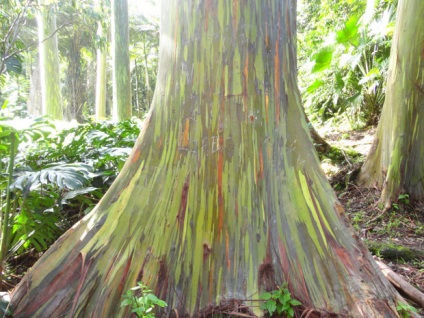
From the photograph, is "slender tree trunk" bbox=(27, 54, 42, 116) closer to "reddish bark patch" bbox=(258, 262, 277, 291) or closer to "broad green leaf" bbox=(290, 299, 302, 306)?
"reddish bark patch" bbox=(258, 262, 277, 291)

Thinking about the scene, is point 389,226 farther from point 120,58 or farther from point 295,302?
point 120,58

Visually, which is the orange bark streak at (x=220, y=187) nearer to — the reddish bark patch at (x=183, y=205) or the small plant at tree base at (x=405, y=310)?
the reddish bark patch at (x=183, y=205)

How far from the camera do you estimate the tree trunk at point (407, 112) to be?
3.74m

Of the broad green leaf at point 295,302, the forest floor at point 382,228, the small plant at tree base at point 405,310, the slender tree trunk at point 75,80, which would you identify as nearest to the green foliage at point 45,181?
the forest floor at point 382,228

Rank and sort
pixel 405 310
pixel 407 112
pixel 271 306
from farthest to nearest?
pixel 407 112
pixel 405 310
pixel 271 306

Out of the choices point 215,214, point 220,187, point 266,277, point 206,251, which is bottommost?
point 266,277

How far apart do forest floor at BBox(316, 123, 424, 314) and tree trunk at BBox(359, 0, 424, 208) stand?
153 mm

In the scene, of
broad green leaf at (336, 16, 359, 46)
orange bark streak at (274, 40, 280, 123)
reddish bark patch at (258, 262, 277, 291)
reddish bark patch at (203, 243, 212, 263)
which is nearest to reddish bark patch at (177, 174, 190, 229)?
reddish bark patch at (203, 243, 212, 263)

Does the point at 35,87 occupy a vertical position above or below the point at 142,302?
above

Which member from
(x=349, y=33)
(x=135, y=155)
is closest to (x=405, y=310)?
(x=135, y=155)

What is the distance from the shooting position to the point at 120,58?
9453mm

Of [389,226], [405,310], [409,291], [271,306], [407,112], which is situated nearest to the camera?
[271,306]

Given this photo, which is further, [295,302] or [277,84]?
[277,84]

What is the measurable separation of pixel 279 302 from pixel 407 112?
2.99 metres
